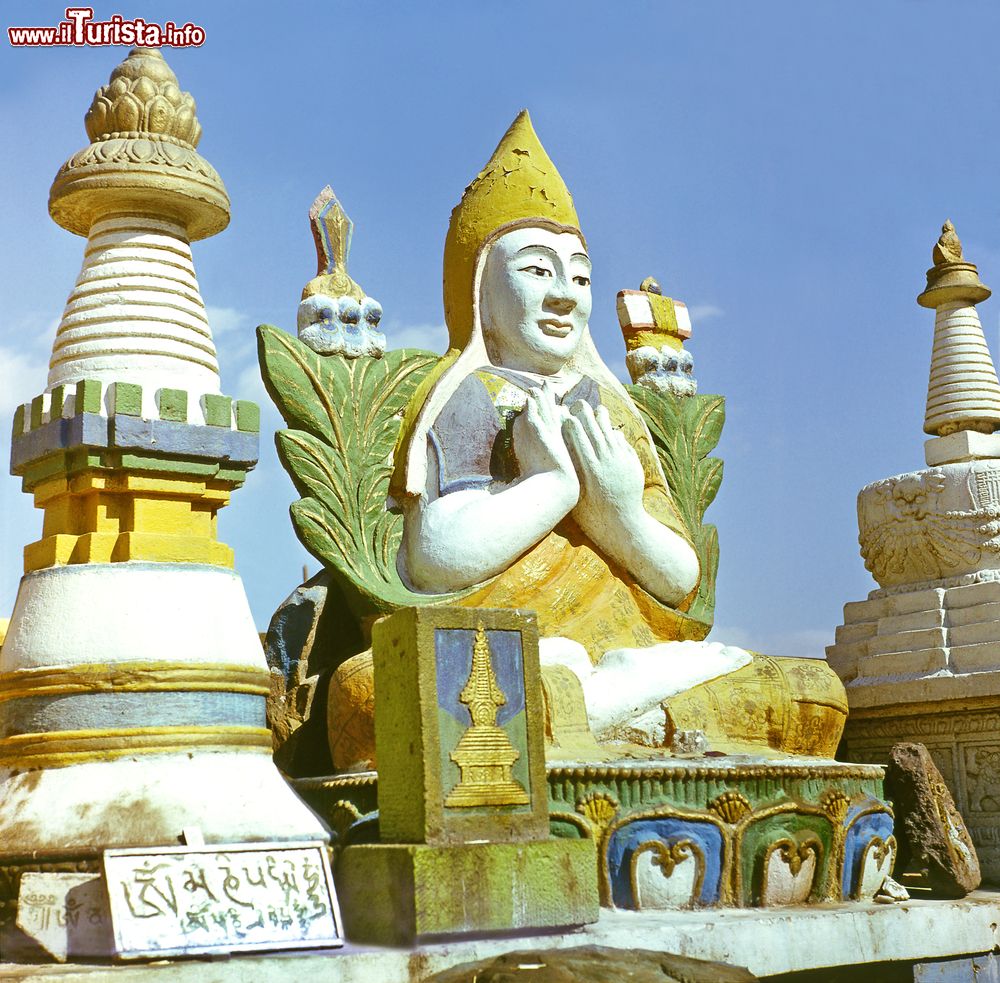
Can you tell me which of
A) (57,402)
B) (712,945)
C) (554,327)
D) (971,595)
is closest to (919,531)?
(971,595)

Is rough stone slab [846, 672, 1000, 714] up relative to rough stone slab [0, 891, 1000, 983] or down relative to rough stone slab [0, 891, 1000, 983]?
up

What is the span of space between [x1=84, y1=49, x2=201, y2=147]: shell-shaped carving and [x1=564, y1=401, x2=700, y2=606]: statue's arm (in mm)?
2571

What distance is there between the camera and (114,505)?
6.30m

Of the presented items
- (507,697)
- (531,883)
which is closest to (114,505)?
(507,697)

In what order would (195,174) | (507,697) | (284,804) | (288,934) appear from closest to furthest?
(288,934) < (507,697) < (284,804) < (195,174)

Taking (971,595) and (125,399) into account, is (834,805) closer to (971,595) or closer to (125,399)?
(971,595)

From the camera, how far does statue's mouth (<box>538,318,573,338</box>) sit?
843cm

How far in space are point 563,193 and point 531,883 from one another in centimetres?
464

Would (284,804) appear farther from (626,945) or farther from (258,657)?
(626,945)

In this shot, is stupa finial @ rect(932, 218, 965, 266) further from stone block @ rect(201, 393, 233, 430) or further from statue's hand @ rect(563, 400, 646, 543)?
stone block @ rect(201, 393, 233, 430)

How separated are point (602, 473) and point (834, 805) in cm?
216

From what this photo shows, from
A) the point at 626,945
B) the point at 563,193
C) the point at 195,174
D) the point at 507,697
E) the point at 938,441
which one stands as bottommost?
the point at 626,945

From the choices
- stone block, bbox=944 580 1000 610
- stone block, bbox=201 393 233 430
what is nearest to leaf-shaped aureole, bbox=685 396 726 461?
stone block, bbox=944 580 1000 610

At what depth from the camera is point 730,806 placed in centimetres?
654
